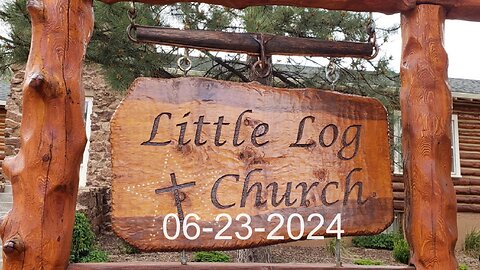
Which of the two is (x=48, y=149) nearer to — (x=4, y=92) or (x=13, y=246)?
(x=13, y=246)

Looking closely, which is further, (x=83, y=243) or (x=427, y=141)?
(x=83, y=243)

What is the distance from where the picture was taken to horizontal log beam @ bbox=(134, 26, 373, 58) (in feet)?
6.25

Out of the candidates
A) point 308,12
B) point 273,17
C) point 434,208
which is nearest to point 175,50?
point 273,17

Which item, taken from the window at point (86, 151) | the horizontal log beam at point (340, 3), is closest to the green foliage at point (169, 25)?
the horizontal log beam at point (340, 3)

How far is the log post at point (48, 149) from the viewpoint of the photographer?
57.9 inches

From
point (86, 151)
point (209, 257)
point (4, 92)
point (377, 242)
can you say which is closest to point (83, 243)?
point (209, 257)

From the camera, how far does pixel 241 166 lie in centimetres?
168

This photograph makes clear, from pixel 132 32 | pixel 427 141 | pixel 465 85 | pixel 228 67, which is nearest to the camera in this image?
pixel 427 141

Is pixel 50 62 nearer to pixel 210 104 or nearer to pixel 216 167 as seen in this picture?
pixel 210 104

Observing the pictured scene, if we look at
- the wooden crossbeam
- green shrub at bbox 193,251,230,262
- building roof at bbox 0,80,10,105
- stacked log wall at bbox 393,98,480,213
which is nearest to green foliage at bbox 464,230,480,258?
stacked log wall at bbox 393,98,480,213

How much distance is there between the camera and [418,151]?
1.76 metres

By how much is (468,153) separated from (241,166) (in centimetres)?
778

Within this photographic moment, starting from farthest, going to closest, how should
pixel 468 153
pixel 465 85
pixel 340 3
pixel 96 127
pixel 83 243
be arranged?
1. pixel 465 85
2. pixel 468 153
3. pixel 96 127
4. pixel 83 243
5. pixel 340 3

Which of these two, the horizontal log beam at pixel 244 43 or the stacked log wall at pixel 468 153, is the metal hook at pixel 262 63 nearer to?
the horizontal log beam at pixel 244 43
